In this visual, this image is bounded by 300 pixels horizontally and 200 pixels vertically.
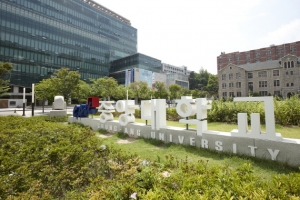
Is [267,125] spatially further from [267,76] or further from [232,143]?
[267,76]

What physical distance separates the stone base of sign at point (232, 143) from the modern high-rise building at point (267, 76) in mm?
48281

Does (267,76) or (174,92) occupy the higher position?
(267,76)

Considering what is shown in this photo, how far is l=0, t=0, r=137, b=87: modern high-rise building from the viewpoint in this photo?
1673 inches

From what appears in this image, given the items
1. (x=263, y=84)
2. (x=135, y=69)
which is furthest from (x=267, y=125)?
(x=135, y=69)

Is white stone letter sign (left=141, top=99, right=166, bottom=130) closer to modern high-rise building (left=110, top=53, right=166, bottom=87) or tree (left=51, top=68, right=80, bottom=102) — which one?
tree (left=51, top=68, right=80, bottom=102)

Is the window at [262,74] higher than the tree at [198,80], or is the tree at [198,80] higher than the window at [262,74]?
the tree at [198,80]

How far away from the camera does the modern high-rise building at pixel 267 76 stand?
44.4 metres

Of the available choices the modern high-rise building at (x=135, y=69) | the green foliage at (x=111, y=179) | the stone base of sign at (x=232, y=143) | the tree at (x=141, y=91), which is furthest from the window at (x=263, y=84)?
the green foliage at (x=111, y=179)

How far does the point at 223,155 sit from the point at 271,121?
1789 millimetres

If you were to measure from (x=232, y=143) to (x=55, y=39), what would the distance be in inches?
A: 2324

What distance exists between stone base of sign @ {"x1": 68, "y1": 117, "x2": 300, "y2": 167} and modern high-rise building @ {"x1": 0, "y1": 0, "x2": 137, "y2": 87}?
48.6 metres

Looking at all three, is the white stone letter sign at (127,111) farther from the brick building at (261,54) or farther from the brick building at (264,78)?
the brick building at (261,54)

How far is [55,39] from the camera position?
2007 inches

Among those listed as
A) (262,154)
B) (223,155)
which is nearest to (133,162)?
(223,155)
